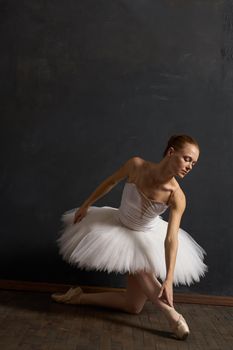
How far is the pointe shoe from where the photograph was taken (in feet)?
9.26

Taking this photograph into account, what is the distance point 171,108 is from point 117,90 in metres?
0.37

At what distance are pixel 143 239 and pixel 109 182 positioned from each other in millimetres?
388

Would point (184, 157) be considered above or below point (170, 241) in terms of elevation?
above

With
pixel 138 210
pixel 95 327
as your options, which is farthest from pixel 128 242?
pixel 95 327

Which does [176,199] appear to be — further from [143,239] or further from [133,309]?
[133,309]

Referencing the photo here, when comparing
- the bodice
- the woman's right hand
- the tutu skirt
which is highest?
the bodice

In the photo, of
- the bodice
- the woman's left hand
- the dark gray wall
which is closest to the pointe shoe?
the woman's left hand

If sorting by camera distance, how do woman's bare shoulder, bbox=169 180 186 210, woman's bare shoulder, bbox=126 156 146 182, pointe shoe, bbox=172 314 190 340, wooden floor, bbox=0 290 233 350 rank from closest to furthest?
1. wooden floor, bbox=0 290 233 350
2. pointe shoe, bbox=172 314 190 340
3. woman's bare shoulder, bbox=169 180 186 210
4. woman's bare shoulder, bbox=126 156 146 182

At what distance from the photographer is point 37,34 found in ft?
12.0

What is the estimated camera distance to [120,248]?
9.88 feet

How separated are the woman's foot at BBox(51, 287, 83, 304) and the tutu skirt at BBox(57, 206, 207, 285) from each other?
0.29 m

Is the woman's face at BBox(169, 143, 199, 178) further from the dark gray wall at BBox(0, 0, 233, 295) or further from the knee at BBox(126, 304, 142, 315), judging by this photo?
the knee at BBox(126, 304, 142, 315)

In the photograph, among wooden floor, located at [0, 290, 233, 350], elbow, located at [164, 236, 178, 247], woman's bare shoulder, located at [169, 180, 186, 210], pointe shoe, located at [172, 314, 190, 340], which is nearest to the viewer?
wooden floor, located at [0, 290, 233, 350]

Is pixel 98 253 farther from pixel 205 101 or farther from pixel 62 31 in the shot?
A: pixel 62 31
